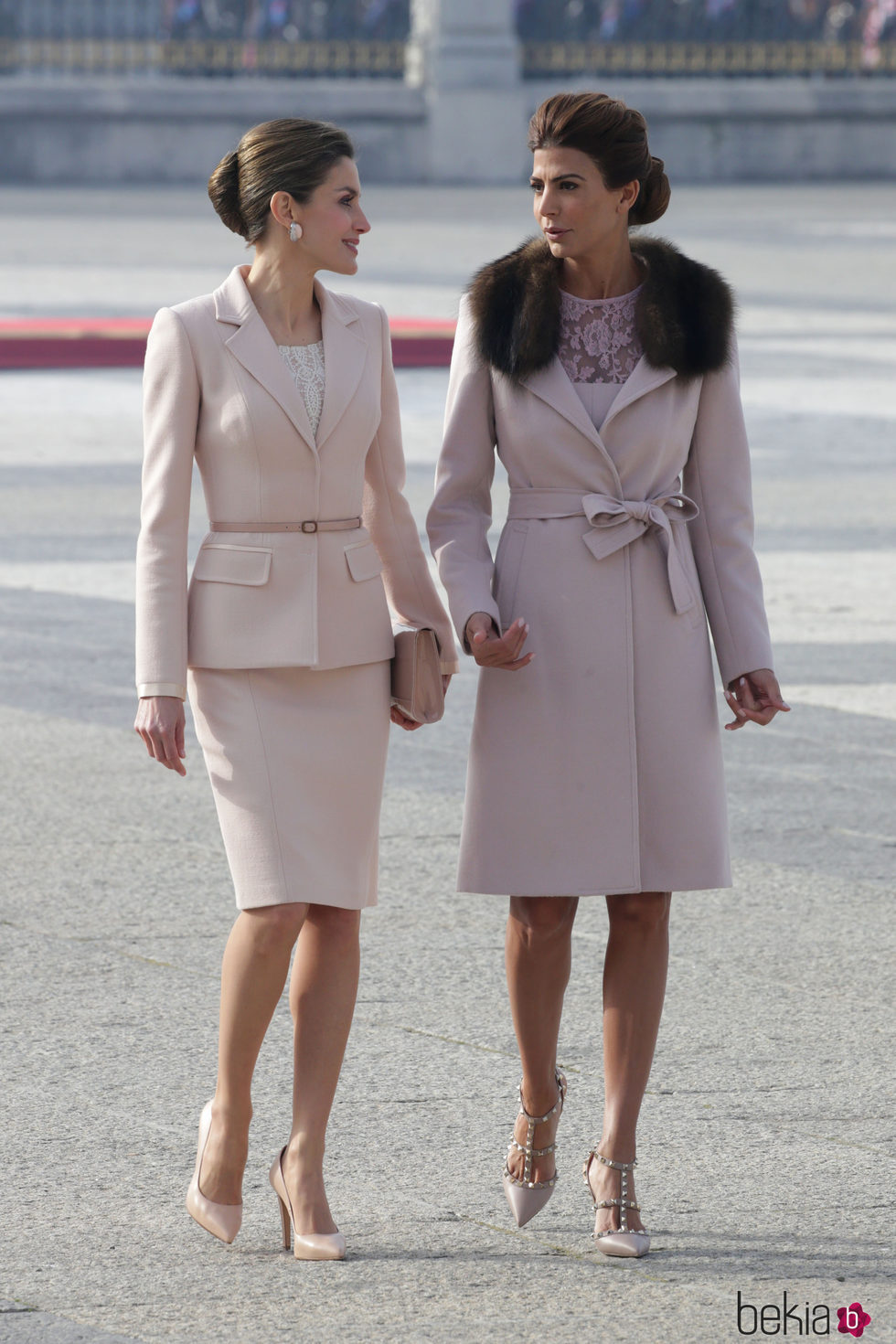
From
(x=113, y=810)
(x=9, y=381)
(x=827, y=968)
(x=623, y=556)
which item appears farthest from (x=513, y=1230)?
(x=9, y=381)

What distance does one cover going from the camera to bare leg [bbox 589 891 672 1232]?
3602 millimetres

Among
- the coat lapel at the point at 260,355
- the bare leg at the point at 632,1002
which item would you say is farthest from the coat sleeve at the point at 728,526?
the coat lapel at the point at 260,355

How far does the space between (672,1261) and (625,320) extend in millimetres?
1523

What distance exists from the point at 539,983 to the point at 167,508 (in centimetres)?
100

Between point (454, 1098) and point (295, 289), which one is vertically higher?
point (295, 289)

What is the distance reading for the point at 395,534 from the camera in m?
3.70

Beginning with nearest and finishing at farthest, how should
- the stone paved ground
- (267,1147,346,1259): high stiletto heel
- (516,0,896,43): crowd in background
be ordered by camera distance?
the stone paved ground, (267,1147,346,1259): high stiletto heel, (516,0,896,43): crowd in background

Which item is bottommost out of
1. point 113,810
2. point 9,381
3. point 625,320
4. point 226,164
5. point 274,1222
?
point 9,381

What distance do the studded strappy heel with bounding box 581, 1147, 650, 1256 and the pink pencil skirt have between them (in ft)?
1.98

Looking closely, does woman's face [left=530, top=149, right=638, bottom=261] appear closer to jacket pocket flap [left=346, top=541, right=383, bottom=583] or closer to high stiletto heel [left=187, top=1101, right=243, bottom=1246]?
jacket pocket flap [left=346, top=541, right=383, bottom=583]

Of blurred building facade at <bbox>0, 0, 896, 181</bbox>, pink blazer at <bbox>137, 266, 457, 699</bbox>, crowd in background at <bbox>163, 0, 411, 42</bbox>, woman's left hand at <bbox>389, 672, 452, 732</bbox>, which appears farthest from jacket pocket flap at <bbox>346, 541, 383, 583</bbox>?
crowd in background at <bbox>163, 0, 411, 42</bbox>

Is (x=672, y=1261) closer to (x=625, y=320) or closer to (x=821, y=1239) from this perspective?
(x=821, y=1239)

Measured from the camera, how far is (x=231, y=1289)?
10.9 ft

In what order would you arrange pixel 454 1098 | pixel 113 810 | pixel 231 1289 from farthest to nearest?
pixel 113 810, pixel 454 1098, pixel 231 1289
